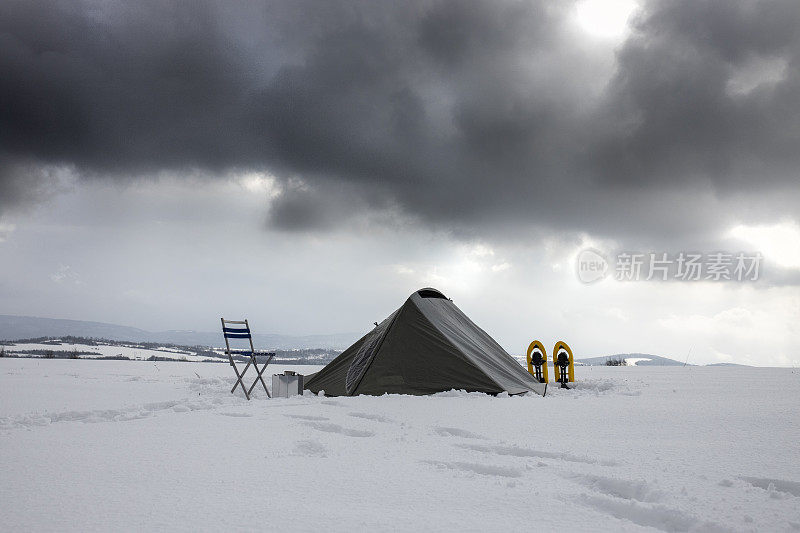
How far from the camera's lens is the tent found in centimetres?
728

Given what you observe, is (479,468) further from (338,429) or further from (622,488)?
(338,429)

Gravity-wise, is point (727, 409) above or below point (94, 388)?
above

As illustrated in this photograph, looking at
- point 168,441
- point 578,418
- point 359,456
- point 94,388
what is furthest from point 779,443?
point 94,388

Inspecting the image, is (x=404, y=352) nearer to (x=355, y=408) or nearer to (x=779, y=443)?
(x=355, y=408)

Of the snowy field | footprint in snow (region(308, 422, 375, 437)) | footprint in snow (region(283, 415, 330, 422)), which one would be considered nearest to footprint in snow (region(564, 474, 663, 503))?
the snowy field

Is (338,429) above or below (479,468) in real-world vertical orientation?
below

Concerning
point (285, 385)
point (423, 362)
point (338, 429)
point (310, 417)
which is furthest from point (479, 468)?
point (285, 385)

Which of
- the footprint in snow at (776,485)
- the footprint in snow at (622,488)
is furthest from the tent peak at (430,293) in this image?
the footprint in snow at (776,485)

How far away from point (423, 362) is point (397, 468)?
178 inches

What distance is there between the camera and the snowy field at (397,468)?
2143mm

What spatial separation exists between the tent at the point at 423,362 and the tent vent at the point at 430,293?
0.03 metres

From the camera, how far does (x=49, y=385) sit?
823cm

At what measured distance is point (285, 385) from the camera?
7.54 m

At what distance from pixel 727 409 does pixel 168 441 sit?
5.86 m
